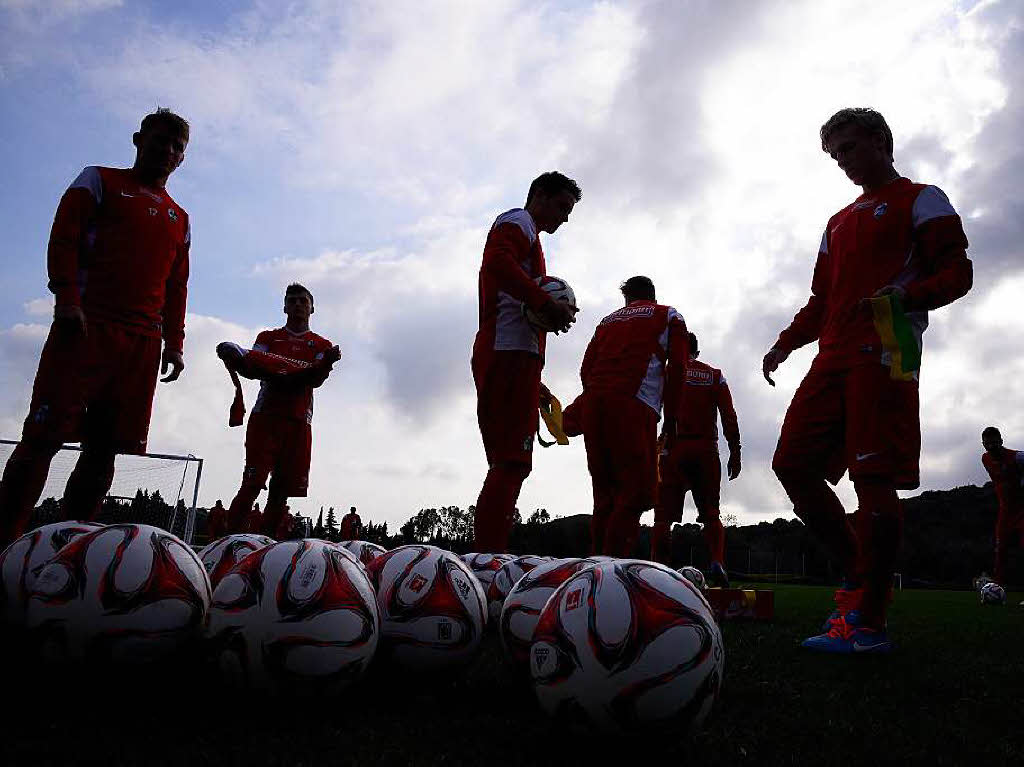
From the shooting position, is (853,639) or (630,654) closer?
(630,654)

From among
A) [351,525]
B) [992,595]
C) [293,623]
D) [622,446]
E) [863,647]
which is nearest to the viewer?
[293,623]

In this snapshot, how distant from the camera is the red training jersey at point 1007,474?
11.3 metres

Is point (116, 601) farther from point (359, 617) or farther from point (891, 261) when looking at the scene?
point (891, 261)

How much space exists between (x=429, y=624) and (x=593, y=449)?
9.36ft

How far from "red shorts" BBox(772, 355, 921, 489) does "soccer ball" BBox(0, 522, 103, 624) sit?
350 cm

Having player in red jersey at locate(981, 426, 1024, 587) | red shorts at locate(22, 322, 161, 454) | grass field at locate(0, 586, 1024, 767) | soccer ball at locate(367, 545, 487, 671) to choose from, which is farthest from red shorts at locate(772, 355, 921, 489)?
player in red jersey at locate(981, 426, 1024, 587)

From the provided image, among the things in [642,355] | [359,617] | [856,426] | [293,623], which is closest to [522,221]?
[642,355]

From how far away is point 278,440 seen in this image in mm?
6887

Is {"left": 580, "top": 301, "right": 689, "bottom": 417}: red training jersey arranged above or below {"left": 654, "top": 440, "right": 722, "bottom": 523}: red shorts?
above

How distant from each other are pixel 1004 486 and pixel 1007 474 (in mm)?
233

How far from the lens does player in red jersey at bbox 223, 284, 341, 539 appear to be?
675 cm

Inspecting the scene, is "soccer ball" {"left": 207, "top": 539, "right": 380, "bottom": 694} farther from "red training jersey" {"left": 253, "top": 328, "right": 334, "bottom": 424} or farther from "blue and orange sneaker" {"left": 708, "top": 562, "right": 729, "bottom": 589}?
"blue and orange sneaker" {"left": 708, "top": 562, "right": 729, "bottom": 589}

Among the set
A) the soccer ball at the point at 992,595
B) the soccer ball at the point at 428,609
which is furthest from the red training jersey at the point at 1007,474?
the soccer ball at the point at 428,609

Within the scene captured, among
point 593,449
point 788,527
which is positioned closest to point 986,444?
point 593,449
